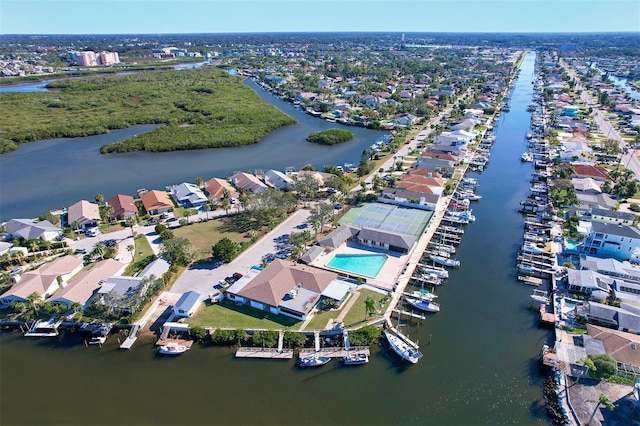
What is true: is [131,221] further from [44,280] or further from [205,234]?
[44,280]

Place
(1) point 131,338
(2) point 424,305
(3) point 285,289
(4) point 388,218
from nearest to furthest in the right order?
(1) point 131,338, (3) point 285,289, (2) point 424,305, (4) point 388,218

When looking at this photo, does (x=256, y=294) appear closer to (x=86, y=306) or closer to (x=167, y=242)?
(x=167, y=242)

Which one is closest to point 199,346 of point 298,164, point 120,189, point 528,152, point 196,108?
point 120,189

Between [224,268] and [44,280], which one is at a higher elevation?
[44,280]

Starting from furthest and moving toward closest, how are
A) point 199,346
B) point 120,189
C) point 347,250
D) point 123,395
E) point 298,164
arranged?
1. point 298,164
2. point 120,189
3. point 347,250
4. point 199,346
5. point 123,395

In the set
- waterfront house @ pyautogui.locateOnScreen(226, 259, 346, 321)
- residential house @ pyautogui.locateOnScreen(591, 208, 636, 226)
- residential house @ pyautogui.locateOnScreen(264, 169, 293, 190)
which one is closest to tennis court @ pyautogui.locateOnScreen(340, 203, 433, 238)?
waterfront house @ pyautogui.locateOnScreen(226, 259, 346, 321)

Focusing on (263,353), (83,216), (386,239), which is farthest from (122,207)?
(386,239)

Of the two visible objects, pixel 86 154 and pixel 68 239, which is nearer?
pixel 68 239

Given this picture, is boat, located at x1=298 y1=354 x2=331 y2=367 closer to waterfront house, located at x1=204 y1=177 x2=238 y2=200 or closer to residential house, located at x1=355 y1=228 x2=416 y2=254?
residential house, located at x1=355 y1=228 x2=416 y2=254
